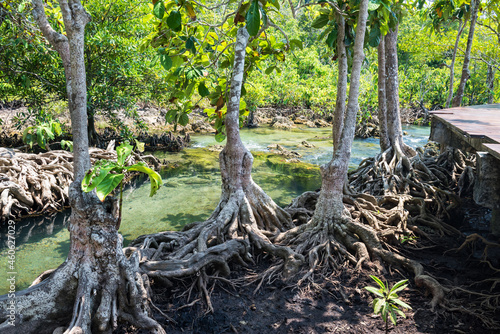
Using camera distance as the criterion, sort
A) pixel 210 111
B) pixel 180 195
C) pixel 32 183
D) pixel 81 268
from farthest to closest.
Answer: pixel 180 195 < pixel 32 183 < pixel 210 111 < pixel 81 268

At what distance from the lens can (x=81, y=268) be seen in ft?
10.6

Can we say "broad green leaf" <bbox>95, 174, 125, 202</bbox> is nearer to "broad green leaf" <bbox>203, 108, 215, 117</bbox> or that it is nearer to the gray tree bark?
the gray tree bark

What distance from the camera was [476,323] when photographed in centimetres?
343

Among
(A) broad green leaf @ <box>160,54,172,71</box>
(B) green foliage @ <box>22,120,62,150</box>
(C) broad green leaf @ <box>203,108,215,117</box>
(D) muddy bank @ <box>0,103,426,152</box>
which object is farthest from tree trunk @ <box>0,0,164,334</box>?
(D) muddy bank @ <box>0,103,426,152</box>

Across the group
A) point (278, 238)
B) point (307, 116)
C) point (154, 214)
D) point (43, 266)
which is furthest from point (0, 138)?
point (307, 116)

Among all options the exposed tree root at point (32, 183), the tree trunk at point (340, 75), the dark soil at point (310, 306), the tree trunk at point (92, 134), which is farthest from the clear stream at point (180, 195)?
the tree trunk at point (340, 75)

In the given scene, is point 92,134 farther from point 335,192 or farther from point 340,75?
point 335,192

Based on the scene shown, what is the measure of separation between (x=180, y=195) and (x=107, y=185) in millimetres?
5763

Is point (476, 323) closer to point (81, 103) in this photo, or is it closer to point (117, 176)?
point (117, 176)

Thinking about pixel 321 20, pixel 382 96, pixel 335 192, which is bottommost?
pixel 335 192

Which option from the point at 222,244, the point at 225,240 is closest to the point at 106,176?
the point at 222,244

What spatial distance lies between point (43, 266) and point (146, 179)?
206 inches

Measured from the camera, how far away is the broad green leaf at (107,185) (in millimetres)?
2844

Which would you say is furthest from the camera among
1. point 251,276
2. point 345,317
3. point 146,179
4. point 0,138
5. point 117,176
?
point 0,138
